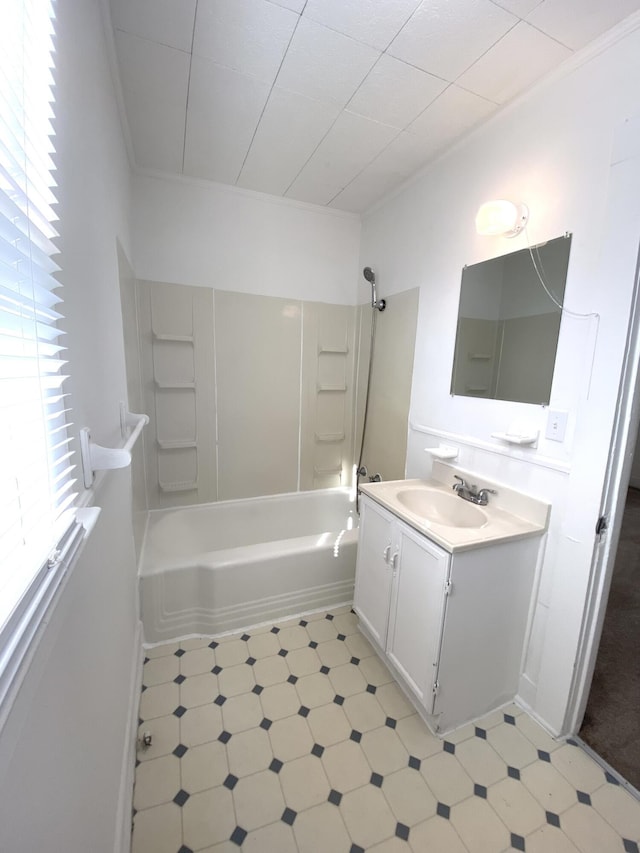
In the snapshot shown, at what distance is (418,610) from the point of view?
1461 mm

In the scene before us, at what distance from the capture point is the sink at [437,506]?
1725 mm

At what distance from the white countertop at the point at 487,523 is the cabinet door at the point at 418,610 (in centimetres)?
5

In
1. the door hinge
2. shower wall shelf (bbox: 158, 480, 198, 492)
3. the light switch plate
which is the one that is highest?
the light switch plate

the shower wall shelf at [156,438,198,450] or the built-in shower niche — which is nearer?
the built-in shower niche

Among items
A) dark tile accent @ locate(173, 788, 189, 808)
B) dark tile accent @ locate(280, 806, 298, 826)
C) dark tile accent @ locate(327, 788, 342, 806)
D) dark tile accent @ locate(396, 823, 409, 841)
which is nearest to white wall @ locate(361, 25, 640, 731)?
dark tile accent @ locate(396, 823, 409, 841)

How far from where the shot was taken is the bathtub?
1852 mm

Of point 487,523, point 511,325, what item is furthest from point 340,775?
point 511,325

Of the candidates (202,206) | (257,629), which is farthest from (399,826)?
(202,206)

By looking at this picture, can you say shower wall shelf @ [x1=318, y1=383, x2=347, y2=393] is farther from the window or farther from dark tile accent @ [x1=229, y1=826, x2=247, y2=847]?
dark tile accent @ [x1=229, y1=826, x2=247, y2=847]

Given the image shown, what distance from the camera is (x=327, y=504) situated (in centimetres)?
295

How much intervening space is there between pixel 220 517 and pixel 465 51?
108 inches

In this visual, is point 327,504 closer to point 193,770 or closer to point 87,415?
point 193,770

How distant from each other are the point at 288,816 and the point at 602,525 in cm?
147

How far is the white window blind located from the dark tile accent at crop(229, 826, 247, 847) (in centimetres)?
118
